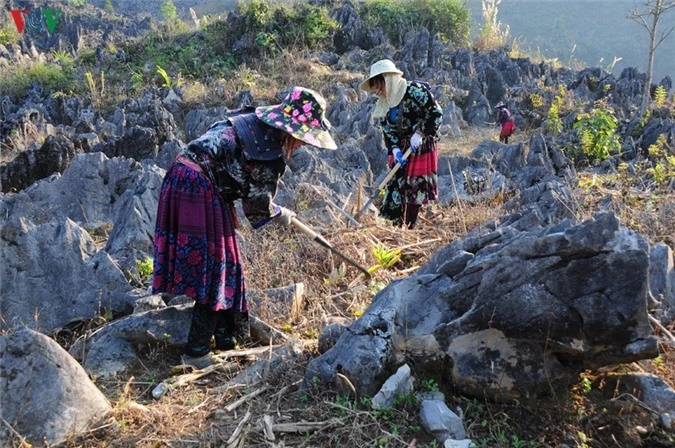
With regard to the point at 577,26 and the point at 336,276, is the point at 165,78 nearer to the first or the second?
the point at 336,276

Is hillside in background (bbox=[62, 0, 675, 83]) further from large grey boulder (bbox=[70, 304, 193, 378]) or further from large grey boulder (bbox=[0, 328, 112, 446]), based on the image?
large grey boulder (bbox=[0, 328, 112, 446])

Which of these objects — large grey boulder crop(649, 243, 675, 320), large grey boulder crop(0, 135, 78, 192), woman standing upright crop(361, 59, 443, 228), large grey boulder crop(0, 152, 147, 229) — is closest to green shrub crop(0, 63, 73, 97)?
large grey boulder crop(0, 135, 78, 192)

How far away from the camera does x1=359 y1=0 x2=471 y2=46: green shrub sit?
1484cm

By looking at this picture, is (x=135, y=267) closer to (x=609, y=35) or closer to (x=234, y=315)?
(x=234, y=315)

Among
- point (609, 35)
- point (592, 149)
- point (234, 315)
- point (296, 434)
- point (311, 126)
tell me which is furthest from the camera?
point (609, 35)

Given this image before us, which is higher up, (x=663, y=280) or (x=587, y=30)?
(x=587, y=30)

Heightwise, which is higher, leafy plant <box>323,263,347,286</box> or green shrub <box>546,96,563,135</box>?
green shrub <box>546,96,563,135</box>

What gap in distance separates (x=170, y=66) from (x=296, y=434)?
12474mm

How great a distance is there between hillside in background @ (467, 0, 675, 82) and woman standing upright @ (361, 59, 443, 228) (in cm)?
2185

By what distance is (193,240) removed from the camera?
107 inches

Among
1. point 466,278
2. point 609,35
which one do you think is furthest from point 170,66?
point 609,35

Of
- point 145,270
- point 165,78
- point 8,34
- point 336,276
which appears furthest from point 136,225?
point 8,34

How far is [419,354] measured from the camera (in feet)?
8.10

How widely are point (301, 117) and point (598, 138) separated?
5.89 meters
